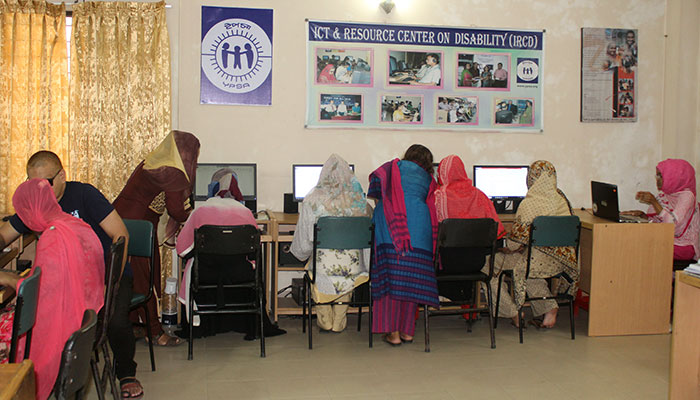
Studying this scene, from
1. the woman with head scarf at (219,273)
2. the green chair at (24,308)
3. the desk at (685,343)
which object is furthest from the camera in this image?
the woman with head scarf at (219,273)

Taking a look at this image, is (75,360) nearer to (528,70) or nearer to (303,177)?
(303,177)

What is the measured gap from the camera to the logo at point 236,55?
480 centimetres

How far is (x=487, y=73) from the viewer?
513 cm

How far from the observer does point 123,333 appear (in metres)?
3.08

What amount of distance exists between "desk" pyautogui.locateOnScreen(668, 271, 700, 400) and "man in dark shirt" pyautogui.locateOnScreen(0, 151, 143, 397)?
95.6 inches

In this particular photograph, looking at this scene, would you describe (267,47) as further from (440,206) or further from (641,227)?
(641,227)

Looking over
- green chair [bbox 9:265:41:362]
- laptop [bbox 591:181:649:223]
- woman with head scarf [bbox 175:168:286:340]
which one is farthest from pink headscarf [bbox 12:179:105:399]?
laptop [bbox 591:181:649:223]

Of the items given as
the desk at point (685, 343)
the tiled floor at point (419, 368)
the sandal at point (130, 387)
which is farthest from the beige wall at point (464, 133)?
the desk at point (685, 343)

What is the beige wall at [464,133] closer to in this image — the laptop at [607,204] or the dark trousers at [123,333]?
the laptop at [607,204]

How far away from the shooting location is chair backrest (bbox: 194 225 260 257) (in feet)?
11.7

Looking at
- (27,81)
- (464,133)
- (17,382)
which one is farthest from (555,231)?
(27,81)

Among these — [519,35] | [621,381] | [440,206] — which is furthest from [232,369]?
[519,35]

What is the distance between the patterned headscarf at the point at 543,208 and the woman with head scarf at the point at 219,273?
66.6 inches

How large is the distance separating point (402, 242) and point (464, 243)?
0.37 meters
